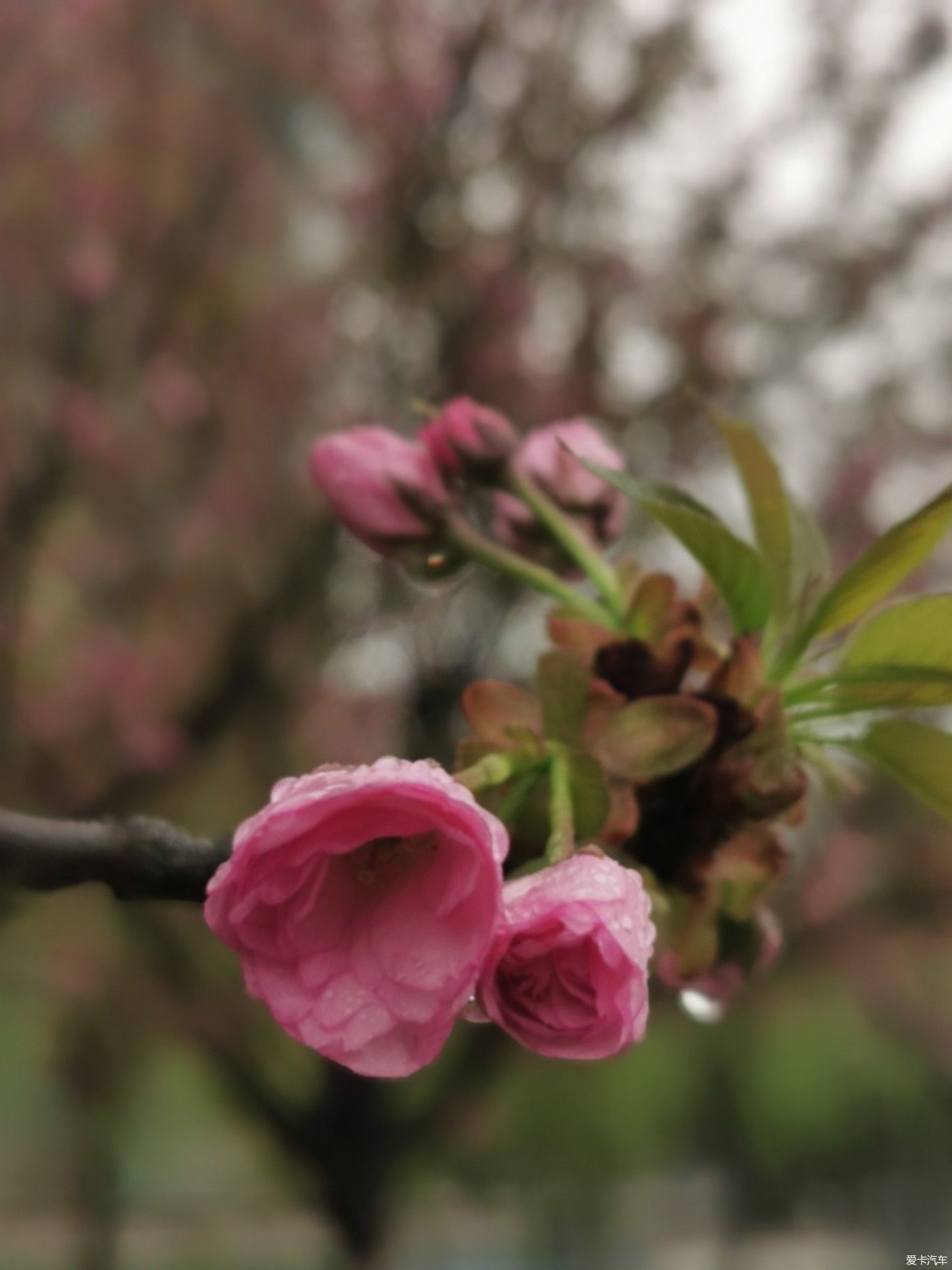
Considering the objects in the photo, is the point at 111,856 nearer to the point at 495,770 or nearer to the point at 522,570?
the point at 495,770

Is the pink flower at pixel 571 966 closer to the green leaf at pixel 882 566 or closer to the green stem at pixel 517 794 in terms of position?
the green stem at pixel 517 794

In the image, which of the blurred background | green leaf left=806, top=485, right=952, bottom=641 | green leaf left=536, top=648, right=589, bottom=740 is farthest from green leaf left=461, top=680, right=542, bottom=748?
the blurred background

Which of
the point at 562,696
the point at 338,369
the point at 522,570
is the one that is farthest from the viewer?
the point at 338,369

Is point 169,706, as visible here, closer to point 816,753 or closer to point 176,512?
point 176,512

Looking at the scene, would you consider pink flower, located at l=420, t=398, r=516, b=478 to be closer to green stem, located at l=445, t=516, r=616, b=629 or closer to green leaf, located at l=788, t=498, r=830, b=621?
green stem, located at l=445, t=516, r=616, b=629

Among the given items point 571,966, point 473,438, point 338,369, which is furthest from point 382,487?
point 338,369
